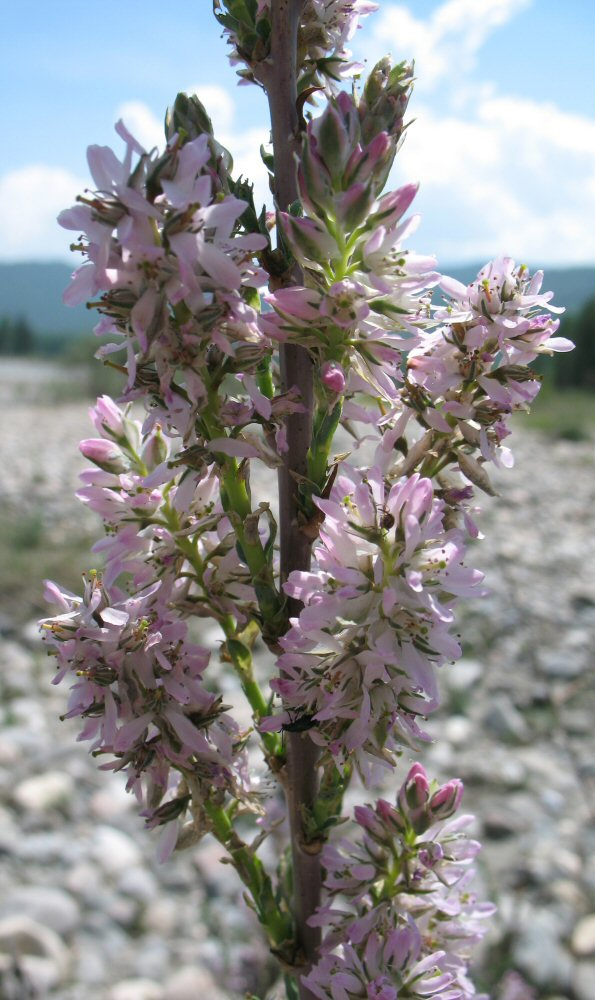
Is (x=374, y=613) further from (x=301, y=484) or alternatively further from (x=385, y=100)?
(x=385, y=100)

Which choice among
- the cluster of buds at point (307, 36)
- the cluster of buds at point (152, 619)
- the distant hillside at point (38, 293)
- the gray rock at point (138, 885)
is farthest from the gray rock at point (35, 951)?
the distant hillside at point (38, 293)

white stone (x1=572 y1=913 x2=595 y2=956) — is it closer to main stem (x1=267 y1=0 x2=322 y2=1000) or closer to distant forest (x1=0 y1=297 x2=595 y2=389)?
main stem (x1=267 y1=0 x2=322 y2=1000)

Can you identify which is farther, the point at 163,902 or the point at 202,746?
the point at 163,902

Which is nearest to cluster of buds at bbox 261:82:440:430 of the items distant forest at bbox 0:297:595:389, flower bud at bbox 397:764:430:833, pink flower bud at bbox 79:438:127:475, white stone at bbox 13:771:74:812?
pink flower bud at bbox 79:438:127:475

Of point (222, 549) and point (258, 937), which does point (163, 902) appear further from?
point (222, 549)

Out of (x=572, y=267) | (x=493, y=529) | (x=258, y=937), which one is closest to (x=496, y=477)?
(x=493, y=529)

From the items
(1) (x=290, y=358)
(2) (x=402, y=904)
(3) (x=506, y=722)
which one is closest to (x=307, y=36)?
(1) (x=290, y=358)
